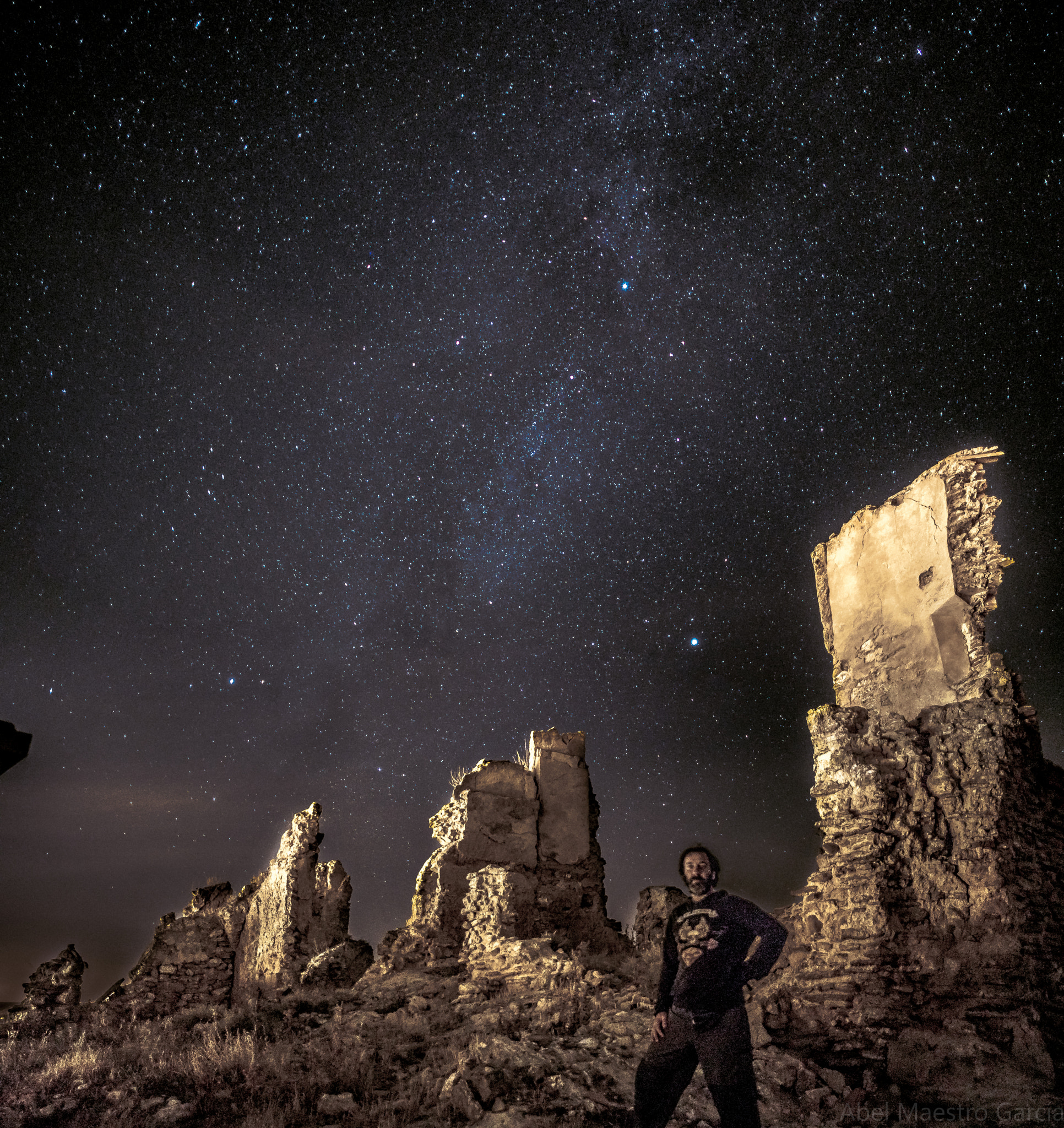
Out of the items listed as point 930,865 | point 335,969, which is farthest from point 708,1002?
point 335,969

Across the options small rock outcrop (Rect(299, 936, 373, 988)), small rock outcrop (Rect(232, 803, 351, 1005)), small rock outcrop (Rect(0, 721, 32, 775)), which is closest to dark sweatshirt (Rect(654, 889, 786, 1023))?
small rock outcrop (Rect(0, 721, 32, 775))

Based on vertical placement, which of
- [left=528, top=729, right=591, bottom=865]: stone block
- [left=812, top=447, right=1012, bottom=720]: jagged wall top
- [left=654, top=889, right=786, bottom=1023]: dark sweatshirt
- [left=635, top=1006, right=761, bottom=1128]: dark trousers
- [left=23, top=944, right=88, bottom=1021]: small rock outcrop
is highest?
[left=812, top=447, right=1012, bottom=720]: jagged wall top

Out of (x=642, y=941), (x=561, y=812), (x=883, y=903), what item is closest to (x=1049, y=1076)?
(x=883, y=903)

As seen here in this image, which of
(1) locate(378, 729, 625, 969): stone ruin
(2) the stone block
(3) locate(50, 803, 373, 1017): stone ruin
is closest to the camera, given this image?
(1) locate(378, 729, 625, 969): stone ruin

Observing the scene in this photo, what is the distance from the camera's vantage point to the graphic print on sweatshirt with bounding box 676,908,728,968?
4.95m

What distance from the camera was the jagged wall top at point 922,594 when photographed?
28.4ft

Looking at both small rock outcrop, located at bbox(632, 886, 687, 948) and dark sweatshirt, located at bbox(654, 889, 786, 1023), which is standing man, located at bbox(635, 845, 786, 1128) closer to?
dark sweatshirt, located at bbox(654, 889, 786, 1023)

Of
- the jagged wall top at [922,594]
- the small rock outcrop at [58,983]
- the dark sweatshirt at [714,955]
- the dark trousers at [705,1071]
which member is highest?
the jagged wall top at [922,594]

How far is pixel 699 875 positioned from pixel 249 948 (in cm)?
1420

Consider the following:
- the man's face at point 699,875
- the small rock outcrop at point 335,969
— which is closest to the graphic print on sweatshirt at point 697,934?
the man's face at point 699,875

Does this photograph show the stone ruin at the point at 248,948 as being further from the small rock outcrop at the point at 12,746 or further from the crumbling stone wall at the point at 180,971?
the small rock outcrop at the point at 12,746

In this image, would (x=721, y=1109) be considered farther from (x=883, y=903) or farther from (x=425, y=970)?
(x=425, y=970)

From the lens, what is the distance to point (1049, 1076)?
5512 millimetres

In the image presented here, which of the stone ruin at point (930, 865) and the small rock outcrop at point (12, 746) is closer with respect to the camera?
the small rock outcrop at point (12, 746)
